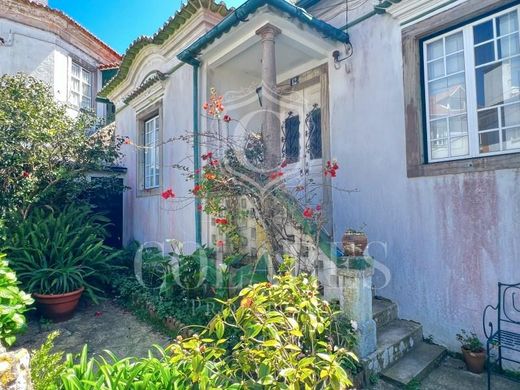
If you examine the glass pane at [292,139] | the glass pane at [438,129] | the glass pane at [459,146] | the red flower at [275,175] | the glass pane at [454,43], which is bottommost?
the red flower at [275,175]

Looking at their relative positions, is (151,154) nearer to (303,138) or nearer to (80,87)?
(303,138)

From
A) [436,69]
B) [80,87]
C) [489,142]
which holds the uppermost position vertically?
[80,87]

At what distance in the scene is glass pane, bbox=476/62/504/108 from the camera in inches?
159

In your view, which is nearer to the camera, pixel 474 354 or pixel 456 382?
pixel 456 382

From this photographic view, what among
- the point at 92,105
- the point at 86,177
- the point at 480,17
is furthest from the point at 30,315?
the point at 92,105

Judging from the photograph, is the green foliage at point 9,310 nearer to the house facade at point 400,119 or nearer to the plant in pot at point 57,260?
the plant in pot at point 57,260

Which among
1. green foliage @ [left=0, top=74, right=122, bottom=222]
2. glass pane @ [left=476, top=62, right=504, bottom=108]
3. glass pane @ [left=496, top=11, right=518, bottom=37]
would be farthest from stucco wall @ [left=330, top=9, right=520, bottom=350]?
green foliage @ [left=0, top=74, right=122, bottom=222]

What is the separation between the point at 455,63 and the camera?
438 centimetres

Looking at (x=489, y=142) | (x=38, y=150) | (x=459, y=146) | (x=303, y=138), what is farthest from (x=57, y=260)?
(x=489, y=142)

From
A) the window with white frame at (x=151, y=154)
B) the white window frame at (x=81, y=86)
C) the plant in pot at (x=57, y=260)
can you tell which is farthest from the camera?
the white window frame at (x=81, y=86)

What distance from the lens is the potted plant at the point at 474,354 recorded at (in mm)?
3707

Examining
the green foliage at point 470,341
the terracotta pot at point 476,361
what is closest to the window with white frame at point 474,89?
the green foliage at point 470,341

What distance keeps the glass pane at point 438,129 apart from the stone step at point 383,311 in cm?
248

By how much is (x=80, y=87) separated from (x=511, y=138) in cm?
1452
